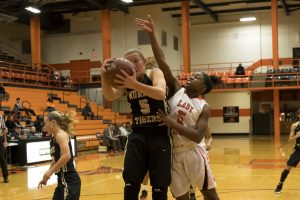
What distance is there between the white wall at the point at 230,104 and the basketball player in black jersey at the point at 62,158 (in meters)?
27.4

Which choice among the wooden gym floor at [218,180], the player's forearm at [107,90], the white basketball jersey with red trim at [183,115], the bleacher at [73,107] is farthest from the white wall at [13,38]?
the player's forearm at [107,90]

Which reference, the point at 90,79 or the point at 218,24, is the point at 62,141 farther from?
the point at 218,24

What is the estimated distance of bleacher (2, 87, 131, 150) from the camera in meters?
21.2

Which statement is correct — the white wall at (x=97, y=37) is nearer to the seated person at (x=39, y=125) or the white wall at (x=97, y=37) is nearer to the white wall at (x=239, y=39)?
the white wall at (x=239, y=39)

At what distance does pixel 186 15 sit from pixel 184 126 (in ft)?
81.6

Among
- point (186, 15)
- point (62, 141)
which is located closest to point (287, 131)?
point (186, 15)

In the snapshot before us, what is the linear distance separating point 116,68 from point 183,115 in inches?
43.7

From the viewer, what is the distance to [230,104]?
32.5 meters

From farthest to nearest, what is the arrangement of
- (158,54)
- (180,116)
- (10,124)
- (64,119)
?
(10,124) < (64,119) < (180,116) < (158,54)

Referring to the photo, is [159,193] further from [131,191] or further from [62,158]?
[62,158]

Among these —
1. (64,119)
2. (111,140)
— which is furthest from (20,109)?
(64,119)

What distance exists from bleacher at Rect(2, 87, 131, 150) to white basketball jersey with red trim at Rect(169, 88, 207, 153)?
1611 cm

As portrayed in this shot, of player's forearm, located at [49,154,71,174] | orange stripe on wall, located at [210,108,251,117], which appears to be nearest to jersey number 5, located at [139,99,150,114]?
player's forearm, located at [49,154,71,174]

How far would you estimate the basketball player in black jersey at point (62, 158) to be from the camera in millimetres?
4902
